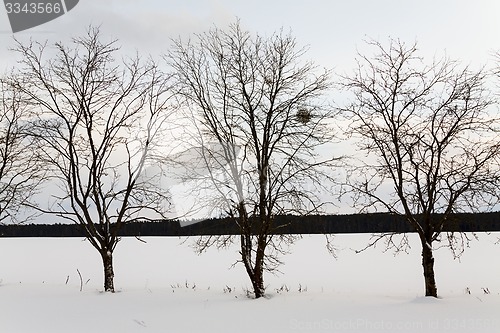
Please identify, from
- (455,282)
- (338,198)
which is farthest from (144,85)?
(455,282)

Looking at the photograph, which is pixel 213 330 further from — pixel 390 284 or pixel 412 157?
pixel 390 284

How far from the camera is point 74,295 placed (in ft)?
46.9

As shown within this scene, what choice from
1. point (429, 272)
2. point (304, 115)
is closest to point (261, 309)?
point (429, 272)

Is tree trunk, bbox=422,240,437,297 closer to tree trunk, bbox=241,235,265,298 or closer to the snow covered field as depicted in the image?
the snow covered field

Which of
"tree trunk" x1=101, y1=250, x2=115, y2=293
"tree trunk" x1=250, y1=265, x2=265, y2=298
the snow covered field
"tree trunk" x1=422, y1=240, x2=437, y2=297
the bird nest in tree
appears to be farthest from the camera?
"tree trunk" x1=101, y1=250, x2=115, y2=293

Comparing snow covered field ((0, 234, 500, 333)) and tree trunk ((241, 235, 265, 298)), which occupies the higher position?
tree trunk ((241, 235, 265, 298))

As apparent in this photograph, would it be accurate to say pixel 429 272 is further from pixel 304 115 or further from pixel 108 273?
pixel 108 273

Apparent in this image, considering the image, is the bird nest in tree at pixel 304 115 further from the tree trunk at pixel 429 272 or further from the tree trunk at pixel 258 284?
the tree trunk at pixel 429 272

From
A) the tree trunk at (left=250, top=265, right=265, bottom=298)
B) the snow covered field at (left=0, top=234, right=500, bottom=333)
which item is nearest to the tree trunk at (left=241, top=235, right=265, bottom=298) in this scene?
the tree trunk at (left=250, top=265, right=265, bottom=298)

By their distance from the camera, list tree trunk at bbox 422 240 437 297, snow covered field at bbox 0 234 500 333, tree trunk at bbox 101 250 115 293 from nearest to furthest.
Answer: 1. snow covered field at bbox 0 234 500 333
2. tree trunk at bbox 422 240 437 297
3. tree trunk at bbox 101 250 115 293

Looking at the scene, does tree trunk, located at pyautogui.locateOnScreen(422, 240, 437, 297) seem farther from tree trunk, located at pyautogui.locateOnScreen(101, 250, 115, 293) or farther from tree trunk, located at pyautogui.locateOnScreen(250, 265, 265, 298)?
tree trunk, located at pyautogui.locateOnScreen(101, 250, 115, 293)

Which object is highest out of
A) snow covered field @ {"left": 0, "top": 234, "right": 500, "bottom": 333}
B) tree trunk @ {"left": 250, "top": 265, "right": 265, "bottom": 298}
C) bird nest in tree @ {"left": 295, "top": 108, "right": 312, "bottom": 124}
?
bird nest in tree @ {"left": 295, "top": 108, "right": 312, "bottom": 124}

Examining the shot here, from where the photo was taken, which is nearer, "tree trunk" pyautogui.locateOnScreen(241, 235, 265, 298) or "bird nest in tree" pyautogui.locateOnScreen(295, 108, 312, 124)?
"tree trunk" pyautogui.locateOnScreen(241, 235, 265, 298)

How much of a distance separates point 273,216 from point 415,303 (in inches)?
187
